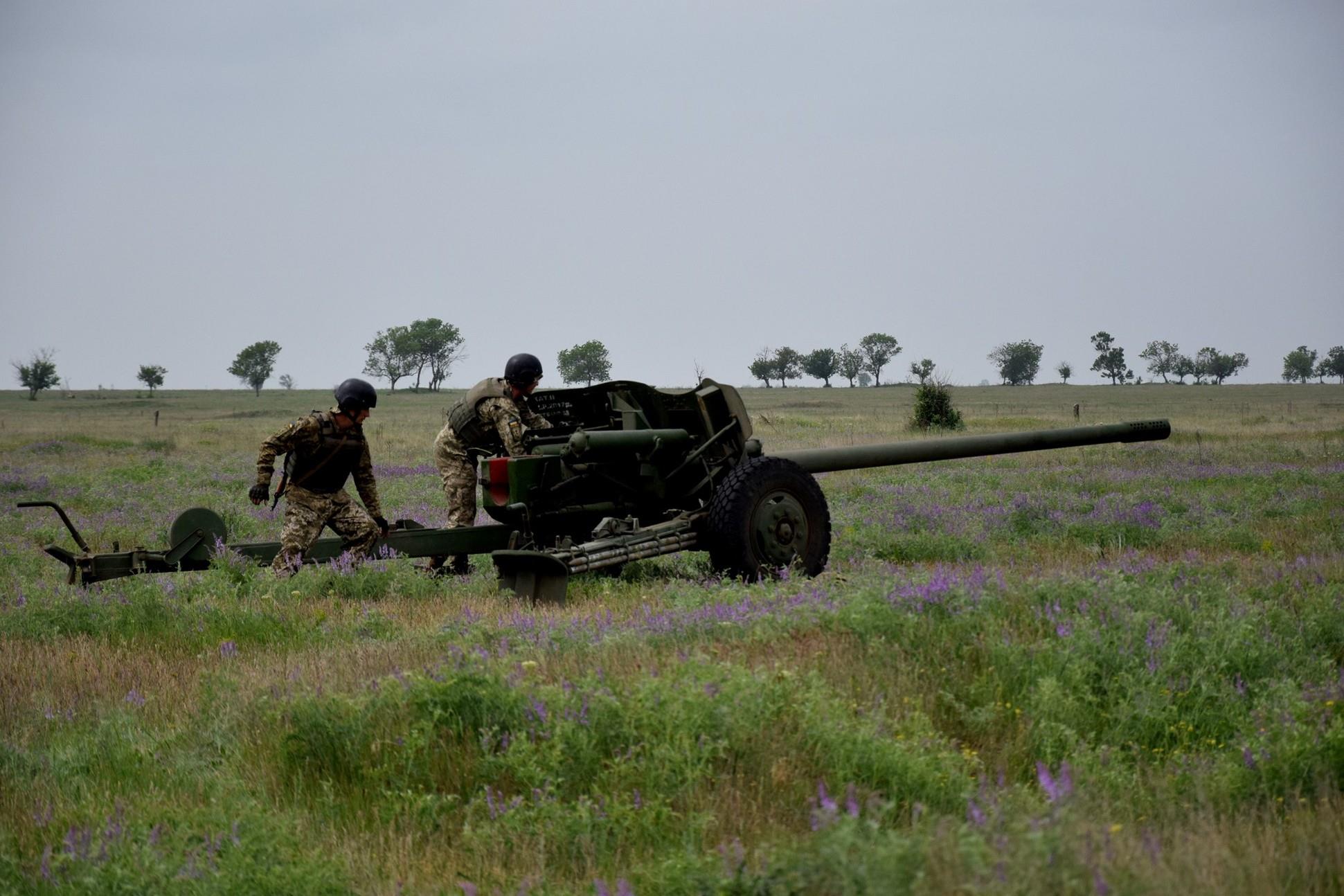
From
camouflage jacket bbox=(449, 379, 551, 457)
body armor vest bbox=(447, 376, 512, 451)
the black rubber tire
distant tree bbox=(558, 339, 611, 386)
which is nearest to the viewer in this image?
the black rubber tire

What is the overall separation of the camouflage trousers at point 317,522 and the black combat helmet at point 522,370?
167 cm

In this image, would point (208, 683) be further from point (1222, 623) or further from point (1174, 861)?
point (1222, 623)

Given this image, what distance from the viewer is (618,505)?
399 inches

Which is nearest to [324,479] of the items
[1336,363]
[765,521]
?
[765,521]

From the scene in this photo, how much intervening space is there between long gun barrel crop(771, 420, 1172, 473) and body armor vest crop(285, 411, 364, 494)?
3601mm

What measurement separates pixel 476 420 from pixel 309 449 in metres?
1.46

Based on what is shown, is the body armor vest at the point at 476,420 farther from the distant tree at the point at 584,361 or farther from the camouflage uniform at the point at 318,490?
the distant tree at the point at 584,361

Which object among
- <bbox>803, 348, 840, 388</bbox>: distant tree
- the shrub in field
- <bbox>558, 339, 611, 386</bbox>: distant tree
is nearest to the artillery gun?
the shrub in field

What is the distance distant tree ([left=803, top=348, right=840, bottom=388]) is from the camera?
160 meters

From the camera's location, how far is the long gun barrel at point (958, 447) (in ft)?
37.2

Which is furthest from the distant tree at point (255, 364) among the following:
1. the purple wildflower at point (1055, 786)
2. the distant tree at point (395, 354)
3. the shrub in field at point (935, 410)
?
the purple wildflower at point (1055, 786)

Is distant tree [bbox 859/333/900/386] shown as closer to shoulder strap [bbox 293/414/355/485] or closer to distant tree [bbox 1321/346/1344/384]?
distant tree [bbox 1321/346/1344/384]

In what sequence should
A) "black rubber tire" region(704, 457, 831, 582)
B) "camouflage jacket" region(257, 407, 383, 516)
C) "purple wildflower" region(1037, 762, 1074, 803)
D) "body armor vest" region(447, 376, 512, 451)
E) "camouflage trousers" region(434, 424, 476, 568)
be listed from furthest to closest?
"camouflage trousers" region(434, 424, 476, 568)
"body armor vest" region(447, 376, 512, 451)
"black rubber tire" region(704, 457, 831, 582)
"camouflage jacket" region(257, 407, 383, 516)
"purple wildflower" region(1037, 762, 1074, 803)

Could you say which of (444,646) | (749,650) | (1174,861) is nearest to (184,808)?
(444,646)
